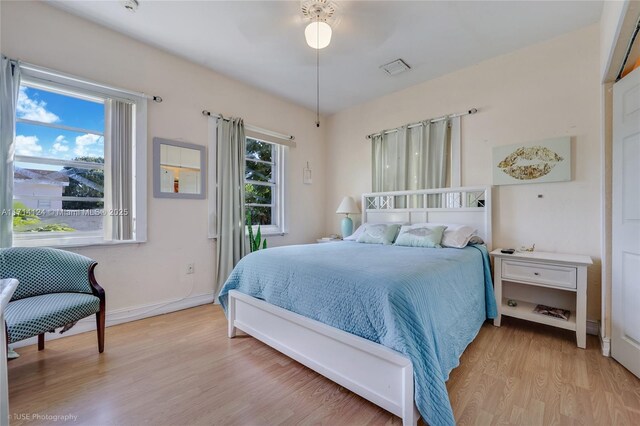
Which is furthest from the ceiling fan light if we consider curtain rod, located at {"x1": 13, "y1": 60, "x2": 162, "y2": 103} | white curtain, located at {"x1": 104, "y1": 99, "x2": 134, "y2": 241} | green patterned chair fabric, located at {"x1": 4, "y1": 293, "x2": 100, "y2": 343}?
green patterned chair fabric, located at {"x1": 4, "y1": 293, "x2": 100, "y2": 343}

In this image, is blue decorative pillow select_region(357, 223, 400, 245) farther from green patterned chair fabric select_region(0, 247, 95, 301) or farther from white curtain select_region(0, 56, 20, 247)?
white curtain select_region(0, 56, 20, 247)

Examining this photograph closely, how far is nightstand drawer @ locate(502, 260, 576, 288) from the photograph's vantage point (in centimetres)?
216

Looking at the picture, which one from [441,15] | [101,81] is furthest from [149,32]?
[441,15]

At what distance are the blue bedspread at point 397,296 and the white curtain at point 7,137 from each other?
168cm

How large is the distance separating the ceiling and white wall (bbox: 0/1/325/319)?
6.1 inches

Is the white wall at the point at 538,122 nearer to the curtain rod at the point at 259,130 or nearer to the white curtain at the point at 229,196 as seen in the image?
the curtain rod at the point at 259,130

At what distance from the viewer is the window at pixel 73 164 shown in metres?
2.24

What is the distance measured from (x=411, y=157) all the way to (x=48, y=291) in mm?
3801

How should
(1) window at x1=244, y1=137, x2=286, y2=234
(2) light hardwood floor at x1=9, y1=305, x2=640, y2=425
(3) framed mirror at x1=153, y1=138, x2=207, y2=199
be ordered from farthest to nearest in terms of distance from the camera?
(1) window at x1=244, y1=137, x2=286, y2=234 < (3) framed mirror at x1=153, y1=138, x2=207, y2=199 < (2) light hardwood floor at x1=9, y1=305, x2=640, y2=425

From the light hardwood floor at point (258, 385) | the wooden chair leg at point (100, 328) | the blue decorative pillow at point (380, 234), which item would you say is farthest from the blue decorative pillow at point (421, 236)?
the wooden chair leg at point (100, 328)

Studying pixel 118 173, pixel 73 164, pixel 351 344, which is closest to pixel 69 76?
pixel 73 164

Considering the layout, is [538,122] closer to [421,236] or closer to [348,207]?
[421,236]

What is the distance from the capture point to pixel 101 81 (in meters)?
2.49

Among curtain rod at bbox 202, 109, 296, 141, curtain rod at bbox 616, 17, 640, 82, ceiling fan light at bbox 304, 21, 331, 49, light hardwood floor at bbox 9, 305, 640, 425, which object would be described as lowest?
light hardwood floor at bbox 9, 305, 640, 425
